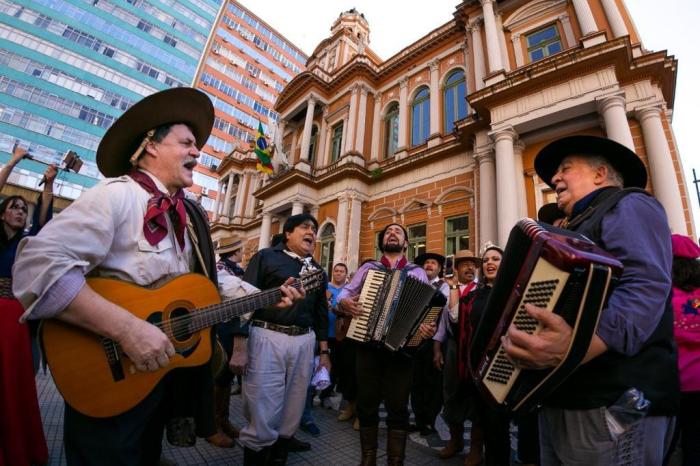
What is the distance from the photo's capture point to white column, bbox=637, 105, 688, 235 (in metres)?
6.40

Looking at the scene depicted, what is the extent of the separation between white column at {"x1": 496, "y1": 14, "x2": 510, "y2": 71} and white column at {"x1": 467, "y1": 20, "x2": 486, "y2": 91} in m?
0.68

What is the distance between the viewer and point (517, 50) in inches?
412

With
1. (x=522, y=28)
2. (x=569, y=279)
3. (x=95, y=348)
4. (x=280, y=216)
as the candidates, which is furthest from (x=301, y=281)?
(x=280, y=216)

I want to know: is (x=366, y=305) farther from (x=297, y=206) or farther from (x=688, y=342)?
(x=297, y=206)

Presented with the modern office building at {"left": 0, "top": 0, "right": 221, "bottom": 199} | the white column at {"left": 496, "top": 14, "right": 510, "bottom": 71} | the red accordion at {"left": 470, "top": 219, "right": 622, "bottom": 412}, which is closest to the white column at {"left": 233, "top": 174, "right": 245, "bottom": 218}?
the modern office building at {"left": 0, "top": 0, "right": 221, "bottom": 199}

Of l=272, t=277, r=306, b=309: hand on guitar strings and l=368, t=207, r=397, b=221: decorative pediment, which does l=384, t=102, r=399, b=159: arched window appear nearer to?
l=368, t=207, r=397, b=221: decorative pediment

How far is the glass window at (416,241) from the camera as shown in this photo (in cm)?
1162

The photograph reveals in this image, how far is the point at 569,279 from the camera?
1036 millimetres

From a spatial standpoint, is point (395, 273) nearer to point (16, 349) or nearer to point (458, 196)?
point (16, 349)

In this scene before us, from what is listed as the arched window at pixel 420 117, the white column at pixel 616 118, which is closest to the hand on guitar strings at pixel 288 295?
the white column at pixel 616 118

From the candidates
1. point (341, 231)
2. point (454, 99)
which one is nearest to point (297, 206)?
point (341, 231)

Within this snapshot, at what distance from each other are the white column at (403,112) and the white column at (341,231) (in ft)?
12.0

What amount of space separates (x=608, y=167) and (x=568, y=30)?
38.3 feet

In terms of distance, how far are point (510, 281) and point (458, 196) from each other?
33.2 ft
